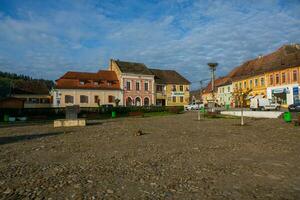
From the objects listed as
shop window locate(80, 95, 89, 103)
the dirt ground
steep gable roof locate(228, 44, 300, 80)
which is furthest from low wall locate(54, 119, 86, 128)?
steep gable roof locate(228, 44, 300, 80)

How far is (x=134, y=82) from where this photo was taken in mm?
55312

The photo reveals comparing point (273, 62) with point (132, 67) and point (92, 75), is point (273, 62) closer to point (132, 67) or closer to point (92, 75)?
point (132, 67)

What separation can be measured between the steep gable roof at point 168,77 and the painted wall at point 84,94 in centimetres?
1194

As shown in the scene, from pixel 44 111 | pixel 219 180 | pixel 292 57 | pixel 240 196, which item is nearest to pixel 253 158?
pixel 219 180

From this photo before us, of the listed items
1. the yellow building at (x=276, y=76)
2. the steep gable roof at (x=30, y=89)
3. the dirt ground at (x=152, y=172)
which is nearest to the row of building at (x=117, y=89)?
the steep gable roof at (x=30, y=89)

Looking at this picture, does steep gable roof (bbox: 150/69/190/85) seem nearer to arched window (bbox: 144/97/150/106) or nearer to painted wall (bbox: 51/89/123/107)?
arched window (bbox: 144/97/150/106)

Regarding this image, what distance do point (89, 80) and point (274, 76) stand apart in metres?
36.5

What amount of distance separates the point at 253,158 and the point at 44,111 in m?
31.1

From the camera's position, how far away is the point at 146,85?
56.8 meters

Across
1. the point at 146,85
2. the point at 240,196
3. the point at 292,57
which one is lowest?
the point at 240,196

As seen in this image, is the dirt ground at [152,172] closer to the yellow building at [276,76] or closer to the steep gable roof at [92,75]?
the yellow building at [276,76]

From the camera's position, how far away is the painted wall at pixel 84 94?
48.3m

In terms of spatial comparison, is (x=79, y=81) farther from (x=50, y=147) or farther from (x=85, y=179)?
(x=85, y=179)

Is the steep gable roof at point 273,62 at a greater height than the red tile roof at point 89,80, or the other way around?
the steep gable roof at point 273,62
